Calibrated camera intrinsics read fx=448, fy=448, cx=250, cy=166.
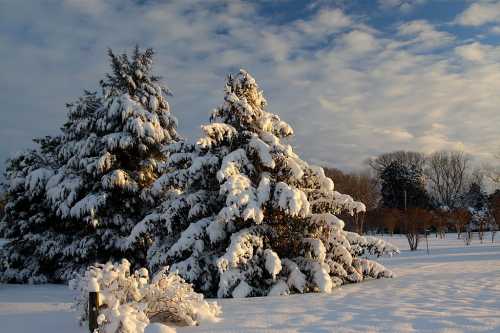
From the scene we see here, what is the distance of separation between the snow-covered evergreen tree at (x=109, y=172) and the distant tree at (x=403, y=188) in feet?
122

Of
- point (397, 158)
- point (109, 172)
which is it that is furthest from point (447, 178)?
point (109, 172)

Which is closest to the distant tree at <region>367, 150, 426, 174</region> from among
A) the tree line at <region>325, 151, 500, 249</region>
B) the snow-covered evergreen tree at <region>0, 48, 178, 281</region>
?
the tree line at <region>325, 151, 500, 249</region>

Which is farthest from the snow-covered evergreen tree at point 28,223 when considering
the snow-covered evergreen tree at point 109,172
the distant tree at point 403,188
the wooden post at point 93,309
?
the distant tree at point 403,188

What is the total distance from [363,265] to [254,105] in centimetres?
482

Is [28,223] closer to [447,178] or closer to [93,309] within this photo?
[93,309]

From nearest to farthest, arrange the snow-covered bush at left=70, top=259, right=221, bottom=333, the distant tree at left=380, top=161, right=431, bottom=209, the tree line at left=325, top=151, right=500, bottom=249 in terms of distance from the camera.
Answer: the snow-covered bush at left=70, top=259, right=221, bottom=333
the tree line at left=325, top=151, right=500, bottom=249
the distant tree at left=380, top=161, right=431, bottom=209

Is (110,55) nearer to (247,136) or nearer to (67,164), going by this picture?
(67,164)

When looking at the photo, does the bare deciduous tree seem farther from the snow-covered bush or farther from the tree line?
the snow-covered bush

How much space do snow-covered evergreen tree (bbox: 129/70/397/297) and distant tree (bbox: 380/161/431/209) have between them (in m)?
37.9

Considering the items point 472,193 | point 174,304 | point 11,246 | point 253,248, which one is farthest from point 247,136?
point 472,193

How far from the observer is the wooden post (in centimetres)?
552

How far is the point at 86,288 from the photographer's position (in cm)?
583

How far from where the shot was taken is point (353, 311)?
6715 millimetres

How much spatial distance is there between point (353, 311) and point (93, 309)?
370 cm
